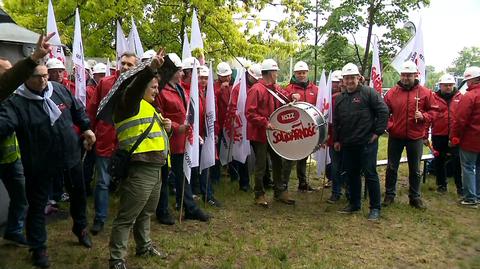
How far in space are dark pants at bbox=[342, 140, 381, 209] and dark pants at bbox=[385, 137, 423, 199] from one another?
518mm

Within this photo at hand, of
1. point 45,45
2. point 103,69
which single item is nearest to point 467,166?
point 103,69

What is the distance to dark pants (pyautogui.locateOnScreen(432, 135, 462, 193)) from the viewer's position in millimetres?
8469

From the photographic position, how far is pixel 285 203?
7.32 m

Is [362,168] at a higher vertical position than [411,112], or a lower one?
lower

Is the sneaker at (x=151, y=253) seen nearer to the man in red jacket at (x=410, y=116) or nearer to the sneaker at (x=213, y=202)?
the sneaker at (x=213, y=202)

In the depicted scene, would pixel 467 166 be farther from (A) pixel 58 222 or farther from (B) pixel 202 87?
(A) pixel 58 222

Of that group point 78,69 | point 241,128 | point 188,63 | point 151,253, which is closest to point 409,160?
point 241,128

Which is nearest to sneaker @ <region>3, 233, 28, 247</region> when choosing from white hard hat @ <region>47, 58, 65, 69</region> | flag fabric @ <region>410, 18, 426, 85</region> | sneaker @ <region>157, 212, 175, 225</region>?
sneaker @ <region>157, 212, 175, 225</region>

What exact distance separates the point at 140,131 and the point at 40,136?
3.35 ft

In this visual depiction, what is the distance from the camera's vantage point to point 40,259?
454 centimetres

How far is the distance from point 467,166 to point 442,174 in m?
0.96

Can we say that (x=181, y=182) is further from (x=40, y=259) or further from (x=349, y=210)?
(x=349, y=210)

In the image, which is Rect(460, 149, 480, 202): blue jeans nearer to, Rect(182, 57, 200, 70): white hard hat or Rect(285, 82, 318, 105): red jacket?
Rect(285, 82, 318, 105): red jacket

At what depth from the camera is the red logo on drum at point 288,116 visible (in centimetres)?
657
